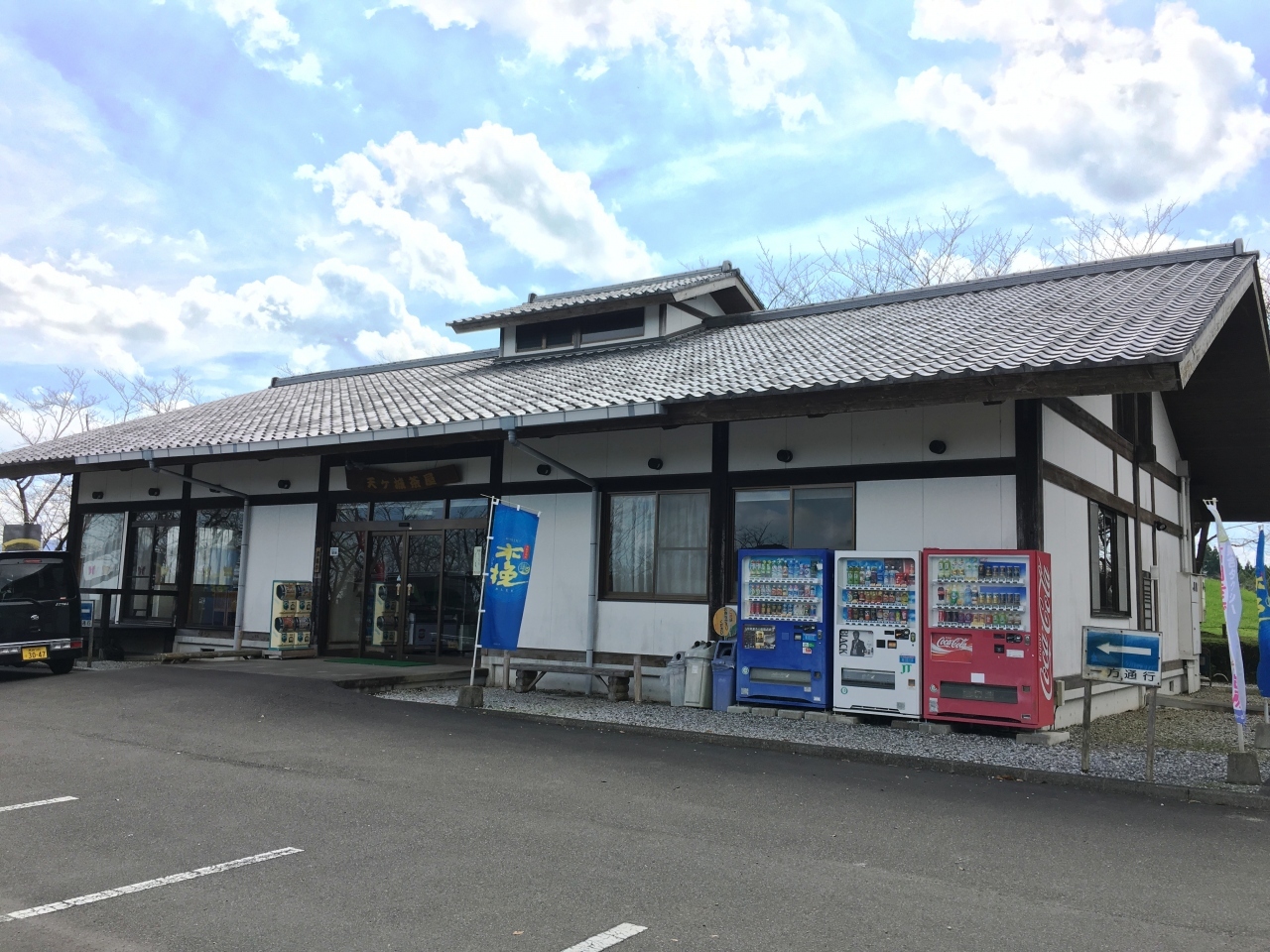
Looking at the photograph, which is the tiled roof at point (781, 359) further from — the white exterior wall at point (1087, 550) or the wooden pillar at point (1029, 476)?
the white exterior wall at point (1087, 550)

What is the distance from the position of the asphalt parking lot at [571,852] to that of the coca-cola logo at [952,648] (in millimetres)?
1818

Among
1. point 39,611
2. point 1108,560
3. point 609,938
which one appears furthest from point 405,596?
point 609,938

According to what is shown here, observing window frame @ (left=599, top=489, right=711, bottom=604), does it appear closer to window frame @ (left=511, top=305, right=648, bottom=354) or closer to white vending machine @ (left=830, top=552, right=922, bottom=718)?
white vending machine @ (left=830, top=552, right=922, bottom=718)

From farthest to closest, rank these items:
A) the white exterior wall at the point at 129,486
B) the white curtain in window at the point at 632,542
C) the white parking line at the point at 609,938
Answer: the white exterior wall at the point at 129,486 < the white curtain in window at the point at 632,542 < the white parking line at the point at 609,938

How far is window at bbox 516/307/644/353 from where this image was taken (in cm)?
1559

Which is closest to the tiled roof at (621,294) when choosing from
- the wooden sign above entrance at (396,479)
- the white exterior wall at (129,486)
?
the wooden sign above entrance at (396,479)

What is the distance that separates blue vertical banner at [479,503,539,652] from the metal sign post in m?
5.54

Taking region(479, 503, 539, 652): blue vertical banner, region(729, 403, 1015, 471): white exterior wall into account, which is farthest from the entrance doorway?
region(729, 403, 1015, 471): white exterior wall

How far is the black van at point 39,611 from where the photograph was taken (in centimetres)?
1225

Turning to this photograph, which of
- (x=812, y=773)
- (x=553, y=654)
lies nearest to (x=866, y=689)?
(x=812, y=773)

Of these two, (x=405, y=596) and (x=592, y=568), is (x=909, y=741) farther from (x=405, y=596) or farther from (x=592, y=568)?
(x=405, y=596)

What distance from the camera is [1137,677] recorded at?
7.21 m

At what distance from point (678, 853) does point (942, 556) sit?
496 cm

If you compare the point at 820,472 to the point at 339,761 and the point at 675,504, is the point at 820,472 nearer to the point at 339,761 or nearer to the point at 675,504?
the point at 675,504
